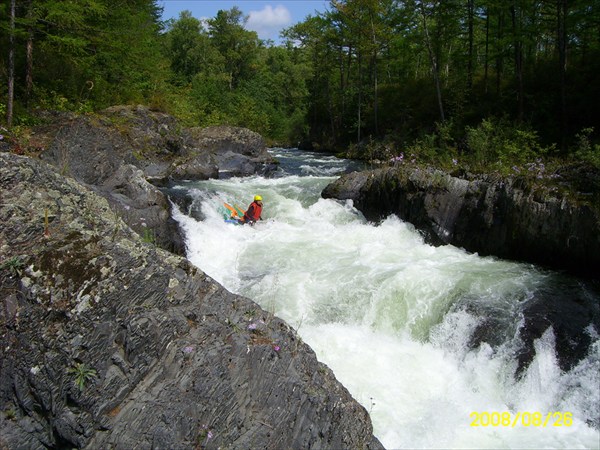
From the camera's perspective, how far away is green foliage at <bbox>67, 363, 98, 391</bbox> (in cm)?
311

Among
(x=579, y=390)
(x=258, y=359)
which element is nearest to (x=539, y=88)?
(x=579, y=390)

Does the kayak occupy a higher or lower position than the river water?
higher

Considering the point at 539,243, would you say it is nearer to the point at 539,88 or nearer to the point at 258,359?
the point at 258,359

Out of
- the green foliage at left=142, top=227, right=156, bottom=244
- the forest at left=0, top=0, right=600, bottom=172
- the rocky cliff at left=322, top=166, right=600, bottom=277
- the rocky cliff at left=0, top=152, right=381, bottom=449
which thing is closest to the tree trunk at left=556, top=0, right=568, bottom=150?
the forest at left=0, top=0, right=600, bottom=172

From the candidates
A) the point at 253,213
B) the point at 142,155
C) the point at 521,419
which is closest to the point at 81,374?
the point at 521,419

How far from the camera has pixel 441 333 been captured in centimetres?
643

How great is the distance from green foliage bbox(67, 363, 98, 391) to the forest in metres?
9.16

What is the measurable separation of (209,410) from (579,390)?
15.8 ft

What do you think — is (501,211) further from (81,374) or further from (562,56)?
(562,56)

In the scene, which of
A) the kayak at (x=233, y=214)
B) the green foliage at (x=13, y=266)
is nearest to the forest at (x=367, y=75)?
the kayak at (x=233, y=214)

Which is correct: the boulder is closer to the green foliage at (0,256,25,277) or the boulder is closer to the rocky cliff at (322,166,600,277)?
the rocky cliff at (322,166,600,277)

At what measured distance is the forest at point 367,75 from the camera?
41.7 ft

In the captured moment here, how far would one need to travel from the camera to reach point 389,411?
16.9 feet

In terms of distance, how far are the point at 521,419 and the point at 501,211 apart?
4.80 meters
